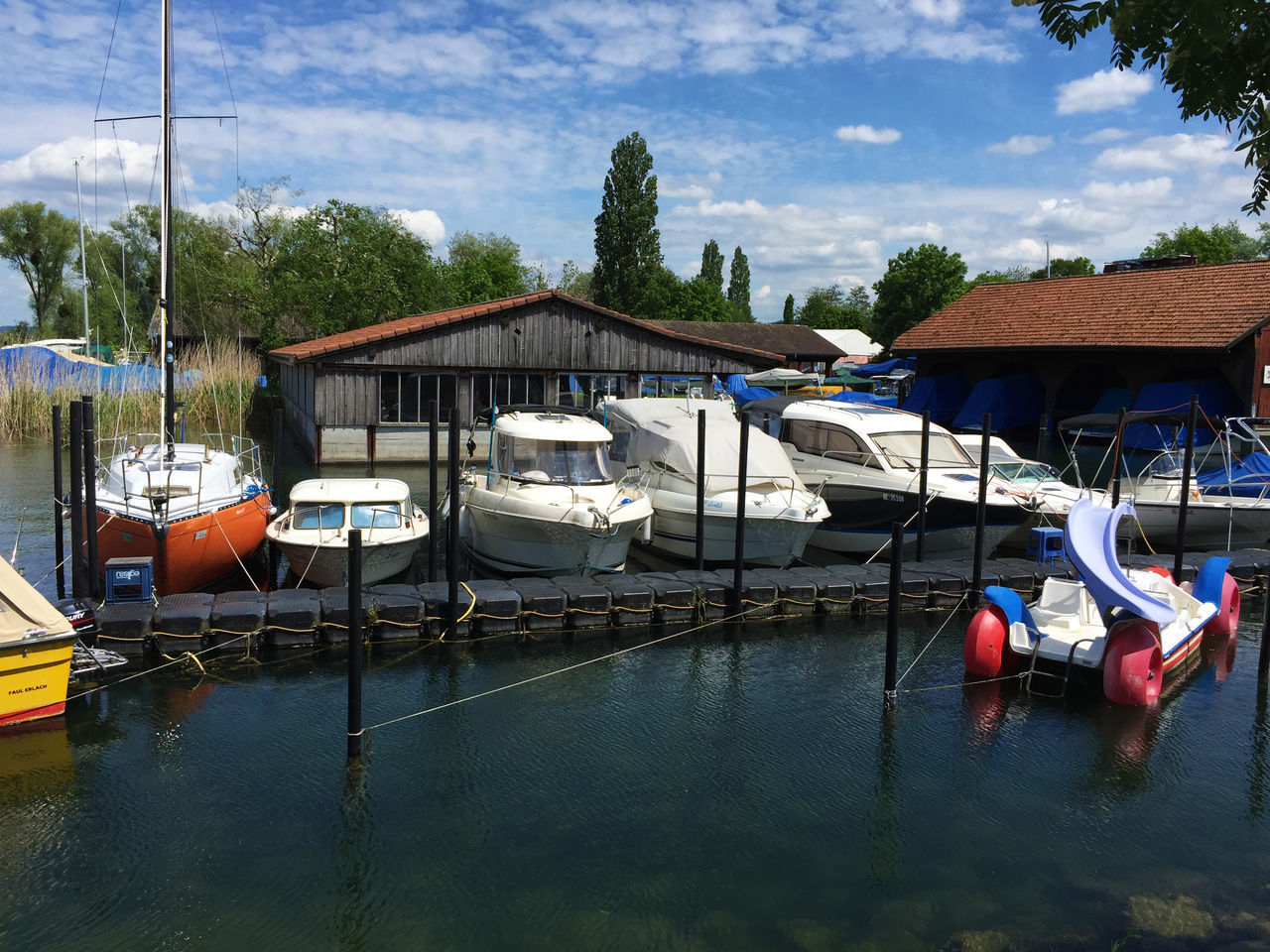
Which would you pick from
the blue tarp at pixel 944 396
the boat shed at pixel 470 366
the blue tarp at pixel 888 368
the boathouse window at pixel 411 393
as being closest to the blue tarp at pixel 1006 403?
the blue tarp at pixel 944 396

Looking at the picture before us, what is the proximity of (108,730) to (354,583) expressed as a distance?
363cm

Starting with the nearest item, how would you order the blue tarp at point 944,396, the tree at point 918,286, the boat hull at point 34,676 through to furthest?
the boat hull at point 34,676 → the blue tarp at point 944,396 → the tree at point 918,286

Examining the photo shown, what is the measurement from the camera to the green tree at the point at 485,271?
71.9 m

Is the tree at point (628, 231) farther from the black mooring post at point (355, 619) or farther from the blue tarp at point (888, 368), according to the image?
the black mooring post at point (355, 619)

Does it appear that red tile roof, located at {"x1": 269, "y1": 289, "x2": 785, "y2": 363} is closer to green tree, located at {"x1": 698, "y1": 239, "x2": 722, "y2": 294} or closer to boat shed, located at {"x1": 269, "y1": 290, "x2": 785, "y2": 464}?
boat shed, located at {"x1": 269, "y1": 290, "x2": 785, "y2": 464}

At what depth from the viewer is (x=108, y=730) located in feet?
34.1

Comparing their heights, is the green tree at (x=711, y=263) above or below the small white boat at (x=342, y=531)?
above

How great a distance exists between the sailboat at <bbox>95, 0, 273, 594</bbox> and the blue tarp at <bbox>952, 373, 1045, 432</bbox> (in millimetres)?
27349

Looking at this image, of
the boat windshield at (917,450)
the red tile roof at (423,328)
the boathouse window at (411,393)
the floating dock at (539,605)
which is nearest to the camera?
the floating dock at (539,605)

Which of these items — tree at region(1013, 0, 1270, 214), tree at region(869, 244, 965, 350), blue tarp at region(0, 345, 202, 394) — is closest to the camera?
tree at region(1013, 0, 1270, 214)

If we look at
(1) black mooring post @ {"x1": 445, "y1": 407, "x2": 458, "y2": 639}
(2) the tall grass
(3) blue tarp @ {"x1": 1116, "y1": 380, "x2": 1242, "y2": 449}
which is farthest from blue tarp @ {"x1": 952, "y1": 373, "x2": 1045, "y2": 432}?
(1) black mooring post @ {"x1": 445, "y1": 407, "x2": 458, "y2": 639}

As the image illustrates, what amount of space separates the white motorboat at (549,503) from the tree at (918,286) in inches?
1977

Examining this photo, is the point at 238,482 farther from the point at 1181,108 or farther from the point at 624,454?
the point at 1181,108

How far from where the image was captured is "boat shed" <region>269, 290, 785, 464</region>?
29.2 meters
